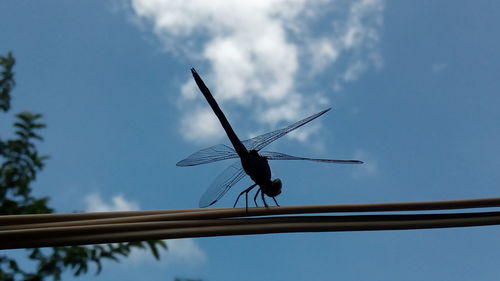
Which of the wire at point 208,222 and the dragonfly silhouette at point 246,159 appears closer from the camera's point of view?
the wire at point 208,222

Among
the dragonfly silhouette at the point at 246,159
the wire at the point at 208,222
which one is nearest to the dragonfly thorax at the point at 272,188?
the dragonfly silhouette at the point at 246,159

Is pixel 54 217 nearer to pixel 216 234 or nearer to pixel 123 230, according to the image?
pixel 123 230

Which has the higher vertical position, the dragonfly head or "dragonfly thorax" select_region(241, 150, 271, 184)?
"dragonfly thorax" select_region(241, 150, 271, 184)

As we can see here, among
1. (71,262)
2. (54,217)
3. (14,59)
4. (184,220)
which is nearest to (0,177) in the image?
(71,262)

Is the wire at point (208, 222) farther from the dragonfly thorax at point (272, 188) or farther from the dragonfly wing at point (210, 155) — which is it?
the dragonfly wing at point (210, 155)

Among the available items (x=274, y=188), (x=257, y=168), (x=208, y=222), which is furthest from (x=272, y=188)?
(x=208, y=222)

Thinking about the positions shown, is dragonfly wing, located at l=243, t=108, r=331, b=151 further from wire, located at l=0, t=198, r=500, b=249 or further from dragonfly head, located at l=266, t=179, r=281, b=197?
wire, located at l=0, t=198, r=500, b=249

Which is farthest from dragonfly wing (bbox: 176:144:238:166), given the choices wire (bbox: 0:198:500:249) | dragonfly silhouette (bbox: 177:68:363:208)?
wire (bbox: 0:198:500:249)
